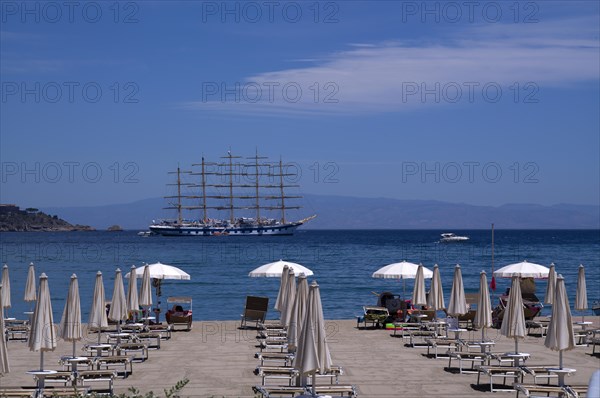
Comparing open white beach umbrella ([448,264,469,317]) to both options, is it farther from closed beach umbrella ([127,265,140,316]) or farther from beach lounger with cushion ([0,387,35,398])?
beach lounger with cushion ([0,387,35,398])

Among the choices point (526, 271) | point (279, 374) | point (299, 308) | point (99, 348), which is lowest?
point (279, 374)

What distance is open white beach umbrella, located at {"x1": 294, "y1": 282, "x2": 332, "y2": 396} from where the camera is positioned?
1069 cm

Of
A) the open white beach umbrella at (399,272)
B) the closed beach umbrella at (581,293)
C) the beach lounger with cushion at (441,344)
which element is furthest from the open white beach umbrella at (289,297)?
the open white beach umbrella at (399,272)

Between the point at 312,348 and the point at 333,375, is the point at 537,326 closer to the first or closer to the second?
the point at 333,375

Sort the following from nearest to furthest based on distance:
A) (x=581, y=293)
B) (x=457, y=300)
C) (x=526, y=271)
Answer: (x=457, y=300) → (x=581, y=293) → (x=526, y=271)

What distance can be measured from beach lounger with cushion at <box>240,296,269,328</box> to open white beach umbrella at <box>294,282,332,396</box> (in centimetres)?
1154

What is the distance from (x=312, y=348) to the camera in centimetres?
1071

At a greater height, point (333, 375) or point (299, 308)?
point (299, 308)

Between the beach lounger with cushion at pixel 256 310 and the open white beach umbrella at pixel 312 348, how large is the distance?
1154 centimetres

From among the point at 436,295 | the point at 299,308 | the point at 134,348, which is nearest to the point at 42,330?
the point at 299,308

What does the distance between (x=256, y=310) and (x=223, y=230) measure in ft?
433

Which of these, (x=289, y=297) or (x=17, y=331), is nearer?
(x=289, y=297)

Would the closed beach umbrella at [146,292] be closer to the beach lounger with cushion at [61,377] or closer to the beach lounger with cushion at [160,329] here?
the beach lounger with cushion at [160,329]

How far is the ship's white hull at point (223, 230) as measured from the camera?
154 metres
